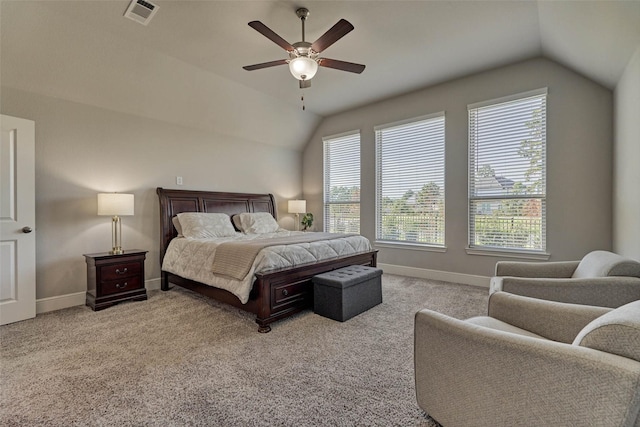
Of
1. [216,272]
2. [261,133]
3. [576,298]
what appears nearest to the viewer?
[576,298]

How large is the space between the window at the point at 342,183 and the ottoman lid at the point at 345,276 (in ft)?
7.66

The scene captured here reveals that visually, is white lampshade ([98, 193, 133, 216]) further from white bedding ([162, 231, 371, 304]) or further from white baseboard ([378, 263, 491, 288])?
white baseboard ([378, 263, 491, 288])

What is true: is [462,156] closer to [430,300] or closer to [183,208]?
[430,300]

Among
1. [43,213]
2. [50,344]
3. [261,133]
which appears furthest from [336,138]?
[50,344]

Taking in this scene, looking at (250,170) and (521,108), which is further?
(250,170)

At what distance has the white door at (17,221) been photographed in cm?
295

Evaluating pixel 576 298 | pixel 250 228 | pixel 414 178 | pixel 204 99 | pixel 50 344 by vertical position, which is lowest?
pixel 50 344

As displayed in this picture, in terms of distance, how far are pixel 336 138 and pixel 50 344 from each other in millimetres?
5093

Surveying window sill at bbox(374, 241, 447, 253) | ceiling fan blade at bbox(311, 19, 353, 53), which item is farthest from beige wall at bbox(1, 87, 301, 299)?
window sill at bbox(374, 241, 447, 253)

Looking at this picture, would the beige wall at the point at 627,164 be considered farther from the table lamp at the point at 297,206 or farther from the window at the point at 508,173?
the table lamp at the point at 297,206

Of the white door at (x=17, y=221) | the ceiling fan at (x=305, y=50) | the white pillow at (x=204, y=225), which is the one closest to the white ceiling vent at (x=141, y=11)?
the ceiling fan at (x=305, y=50)

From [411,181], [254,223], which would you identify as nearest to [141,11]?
[254,223]

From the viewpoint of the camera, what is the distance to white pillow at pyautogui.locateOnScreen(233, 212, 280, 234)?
4.85 meters

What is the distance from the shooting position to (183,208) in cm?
452
